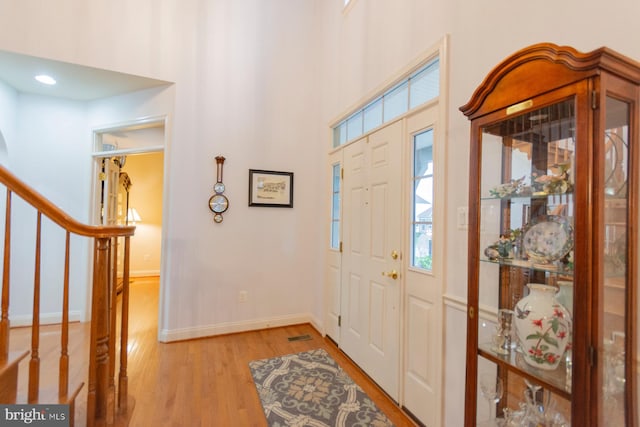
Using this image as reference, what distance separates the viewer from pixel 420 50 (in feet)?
6.53

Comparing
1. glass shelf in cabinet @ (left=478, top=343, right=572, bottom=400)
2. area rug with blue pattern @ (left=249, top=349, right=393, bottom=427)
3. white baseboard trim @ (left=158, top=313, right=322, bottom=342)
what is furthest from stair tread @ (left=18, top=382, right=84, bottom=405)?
glass shelf in cabinet @ (left=478, top=343, right=572, bottom=400)

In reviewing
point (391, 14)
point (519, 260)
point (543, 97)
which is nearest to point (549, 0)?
point (543, 97)

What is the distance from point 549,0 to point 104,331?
281 centimetres

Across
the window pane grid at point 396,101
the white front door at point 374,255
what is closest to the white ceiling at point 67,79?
the window pane grid at point 396,101

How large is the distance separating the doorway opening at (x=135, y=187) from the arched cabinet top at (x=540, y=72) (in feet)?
7.34

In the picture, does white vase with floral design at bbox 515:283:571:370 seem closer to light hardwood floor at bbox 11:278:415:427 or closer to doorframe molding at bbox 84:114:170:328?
light hardwood floor at bbox 11:278:415:427

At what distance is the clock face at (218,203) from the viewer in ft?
10.9

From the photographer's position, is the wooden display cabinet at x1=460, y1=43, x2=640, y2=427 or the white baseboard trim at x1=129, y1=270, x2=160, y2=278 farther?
the white baseboard trim at x1=129, y1=270, x2=160, y2=278

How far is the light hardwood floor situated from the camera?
199cm

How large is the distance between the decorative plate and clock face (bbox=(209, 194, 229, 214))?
9.45 feet

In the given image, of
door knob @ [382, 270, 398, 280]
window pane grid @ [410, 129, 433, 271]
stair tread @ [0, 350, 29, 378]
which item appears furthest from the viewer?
door knob @ [382, 270, 398, 280]

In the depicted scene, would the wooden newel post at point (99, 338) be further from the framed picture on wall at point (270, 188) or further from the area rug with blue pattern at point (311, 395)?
the framed picture on wall at point (270, 188)

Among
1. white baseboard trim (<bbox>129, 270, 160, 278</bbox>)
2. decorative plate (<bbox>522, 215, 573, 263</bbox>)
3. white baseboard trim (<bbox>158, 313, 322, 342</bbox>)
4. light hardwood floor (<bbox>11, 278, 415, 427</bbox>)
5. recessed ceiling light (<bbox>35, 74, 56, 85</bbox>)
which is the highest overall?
recessed ceiling light (<bbox>35, 74, 56, 85</bbox>)

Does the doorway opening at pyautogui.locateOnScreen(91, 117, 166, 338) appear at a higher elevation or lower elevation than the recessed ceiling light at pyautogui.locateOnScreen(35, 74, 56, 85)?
lower
